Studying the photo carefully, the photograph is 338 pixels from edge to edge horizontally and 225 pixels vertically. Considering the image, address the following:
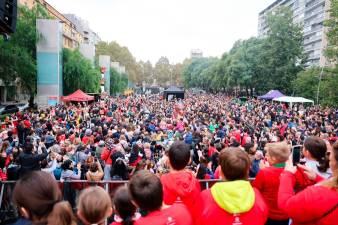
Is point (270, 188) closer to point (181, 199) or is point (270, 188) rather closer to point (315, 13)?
point (181, 199)

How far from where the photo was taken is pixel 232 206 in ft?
9.50

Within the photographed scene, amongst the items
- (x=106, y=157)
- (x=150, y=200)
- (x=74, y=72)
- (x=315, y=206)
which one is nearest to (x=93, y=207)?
(x=150, y=200)

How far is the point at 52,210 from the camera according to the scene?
2.50 metres

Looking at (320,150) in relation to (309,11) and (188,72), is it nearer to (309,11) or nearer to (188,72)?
(309,11)

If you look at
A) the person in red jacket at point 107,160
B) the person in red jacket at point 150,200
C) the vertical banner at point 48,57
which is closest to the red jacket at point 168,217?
the person in red jacket at point 150,200

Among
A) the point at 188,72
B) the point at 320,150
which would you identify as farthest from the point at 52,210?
the point at 188,72

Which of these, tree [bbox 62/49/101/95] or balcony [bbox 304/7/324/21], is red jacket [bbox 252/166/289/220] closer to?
tree [bbox 62/49/101/95]

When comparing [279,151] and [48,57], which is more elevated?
[48,57]

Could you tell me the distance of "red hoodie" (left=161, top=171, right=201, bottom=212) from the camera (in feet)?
11.1

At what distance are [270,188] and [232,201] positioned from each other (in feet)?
3.56

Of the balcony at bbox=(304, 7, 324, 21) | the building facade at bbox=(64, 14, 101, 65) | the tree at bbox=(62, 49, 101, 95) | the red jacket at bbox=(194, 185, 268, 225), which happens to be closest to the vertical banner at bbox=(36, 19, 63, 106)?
the tree at bbox=(62, 49, 101, 95)

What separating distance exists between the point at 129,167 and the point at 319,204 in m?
5.99

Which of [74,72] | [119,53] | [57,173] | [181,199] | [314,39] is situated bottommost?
[57,173]

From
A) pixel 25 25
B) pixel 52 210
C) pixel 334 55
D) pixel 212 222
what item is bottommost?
pixel 212 222
